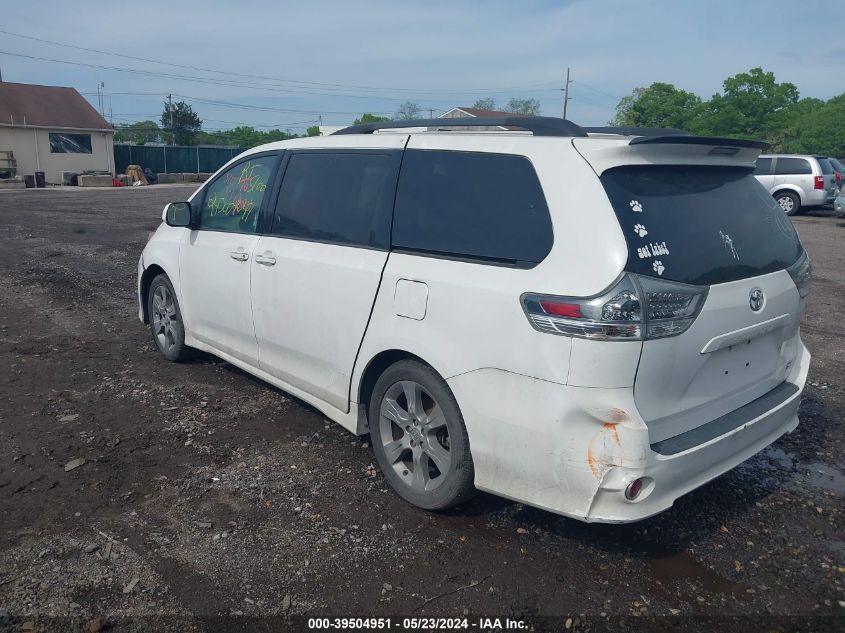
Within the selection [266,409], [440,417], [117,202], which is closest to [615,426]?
[440,417]

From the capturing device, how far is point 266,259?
15.0 feet

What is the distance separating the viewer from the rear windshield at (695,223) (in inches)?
118

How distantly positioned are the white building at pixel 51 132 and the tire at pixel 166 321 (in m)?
34.3

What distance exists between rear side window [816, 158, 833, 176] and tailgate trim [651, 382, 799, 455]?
20.3 m

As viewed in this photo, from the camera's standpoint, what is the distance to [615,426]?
290 cm

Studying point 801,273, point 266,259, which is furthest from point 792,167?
point 266,259

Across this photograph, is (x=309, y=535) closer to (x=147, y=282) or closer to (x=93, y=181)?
(x=147, y=282)

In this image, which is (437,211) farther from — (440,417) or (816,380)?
(816,380)

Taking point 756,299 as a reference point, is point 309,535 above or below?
below

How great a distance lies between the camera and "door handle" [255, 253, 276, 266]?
4531mm

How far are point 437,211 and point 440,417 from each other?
3.46 feet

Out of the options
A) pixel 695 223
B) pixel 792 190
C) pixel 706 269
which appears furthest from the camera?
pixel 792 190

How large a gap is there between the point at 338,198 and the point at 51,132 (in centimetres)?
3854

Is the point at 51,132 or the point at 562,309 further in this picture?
the point at 51,132
